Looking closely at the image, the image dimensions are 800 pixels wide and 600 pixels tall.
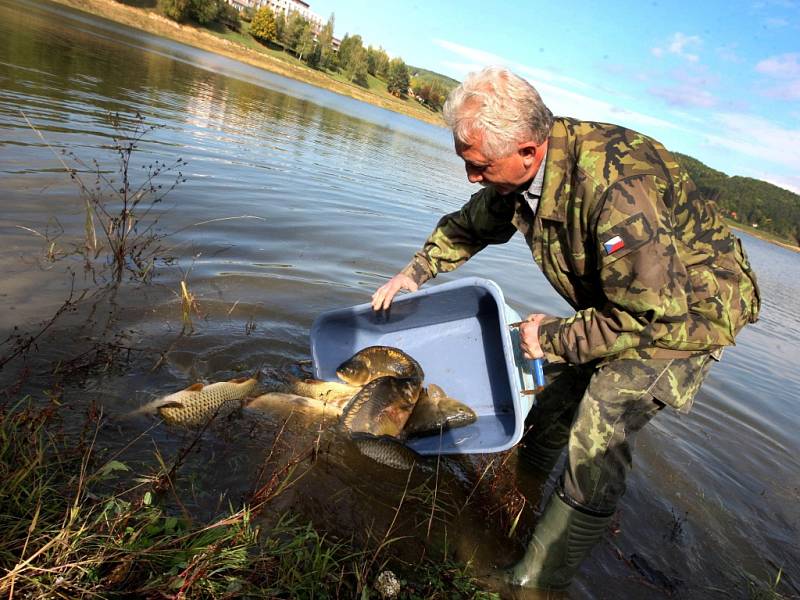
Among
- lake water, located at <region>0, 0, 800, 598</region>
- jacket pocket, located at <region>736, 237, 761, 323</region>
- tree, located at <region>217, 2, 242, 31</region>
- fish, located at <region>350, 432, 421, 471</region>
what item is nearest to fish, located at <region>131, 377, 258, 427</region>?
lake water, located at <region>0, 0, 800, 598</region>

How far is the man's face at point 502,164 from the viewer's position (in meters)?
2.76

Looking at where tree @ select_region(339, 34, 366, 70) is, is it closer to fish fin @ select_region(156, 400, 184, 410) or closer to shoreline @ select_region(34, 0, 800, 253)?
shoreline @ select_region(34, 0, 800, 253)

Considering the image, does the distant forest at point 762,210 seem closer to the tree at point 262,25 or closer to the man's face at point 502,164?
the man's face at point 502,164

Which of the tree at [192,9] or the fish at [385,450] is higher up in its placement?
the tree at [192,9]

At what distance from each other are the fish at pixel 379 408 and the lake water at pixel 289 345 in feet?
0.82

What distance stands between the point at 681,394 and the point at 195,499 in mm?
2807

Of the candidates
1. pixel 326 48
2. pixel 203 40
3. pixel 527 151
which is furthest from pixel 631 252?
pixel 326 48

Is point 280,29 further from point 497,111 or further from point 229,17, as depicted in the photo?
point 497,111

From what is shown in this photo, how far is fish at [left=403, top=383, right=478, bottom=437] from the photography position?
4066 millimetres

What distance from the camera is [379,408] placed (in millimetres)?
3918

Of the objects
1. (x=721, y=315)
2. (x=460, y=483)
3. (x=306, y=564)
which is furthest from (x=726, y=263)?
(x=306, y=564)

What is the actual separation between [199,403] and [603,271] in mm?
2715

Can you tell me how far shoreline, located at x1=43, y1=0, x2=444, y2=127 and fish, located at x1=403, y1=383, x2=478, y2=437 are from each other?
56439 mm

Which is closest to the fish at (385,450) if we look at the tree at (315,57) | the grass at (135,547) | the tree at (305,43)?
the grass at (135,547)
